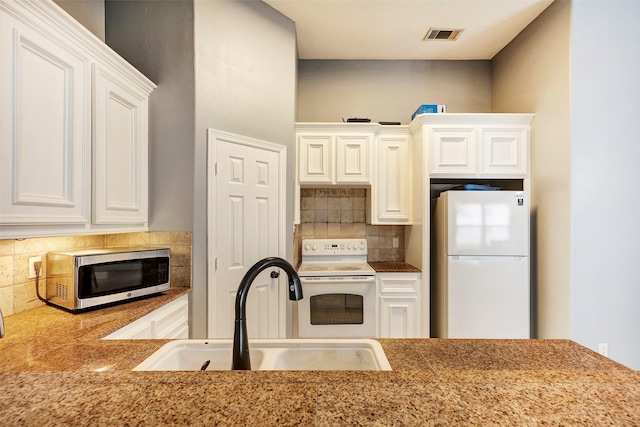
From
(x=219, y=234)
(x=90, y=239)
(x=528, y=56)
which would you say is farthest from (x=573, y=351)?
(x=528, y=56)

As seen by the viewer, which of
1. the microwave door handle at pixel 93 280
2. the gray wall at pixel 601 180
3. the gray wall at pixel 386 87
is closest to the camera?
the microwave door handle at pixel 93 280

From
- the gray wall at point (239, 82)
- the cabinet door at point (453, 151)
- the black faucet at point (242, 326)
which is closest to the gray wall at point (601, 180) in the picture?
the cabinet door at point (453, 151)

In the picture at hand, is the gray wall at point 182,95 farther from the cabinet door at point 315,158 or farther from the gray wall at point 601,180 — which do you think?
the gray wall at point 601,180

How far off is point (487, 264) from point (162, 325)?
242cm

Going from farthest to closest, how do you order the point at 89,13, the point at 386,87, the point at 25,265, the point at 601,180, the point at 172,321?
the point at 386,87
the point at 601,180
the point at 89,13
the point at 172,321
the point at 25,265

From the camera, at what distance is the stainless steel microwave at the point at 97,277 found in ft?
5.22

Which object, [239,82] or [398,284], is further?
[398,284]

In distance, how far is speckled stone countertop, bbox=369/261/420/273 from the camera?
9.72 ft

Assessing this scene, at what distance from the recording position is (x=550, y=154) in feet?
8.48

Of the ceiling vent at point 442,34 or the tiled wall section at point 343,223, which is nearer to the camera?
the ceiling vent at point 442,34

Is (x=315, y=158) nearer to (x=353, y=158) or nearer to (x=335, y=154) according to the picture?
(x=335, y=154)

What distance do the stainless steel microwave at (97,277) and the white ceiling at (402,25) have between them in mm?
2206

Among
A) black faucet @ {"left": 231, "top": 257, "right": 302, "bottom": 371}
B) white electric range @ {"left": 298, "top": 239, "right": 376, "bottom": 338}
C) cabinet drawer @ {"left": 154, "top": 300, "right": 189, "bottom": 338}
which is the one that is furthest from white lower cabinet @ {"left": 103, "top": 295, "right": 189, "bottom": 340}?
white electric range @ {"left": 298, "top": 239, "right": 376, "bottom": 338}

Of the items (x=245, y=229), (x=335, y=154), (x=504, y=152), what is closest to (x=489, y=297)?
(x=504, y=152)
